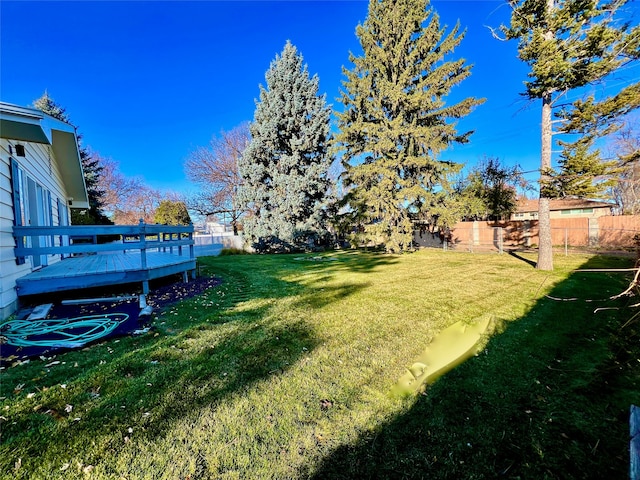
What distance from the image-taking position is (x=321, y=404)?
212 centimetres

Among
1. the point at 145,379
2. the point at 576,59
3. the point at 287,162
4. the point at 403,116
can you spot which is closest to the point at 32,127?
the point at 145,379

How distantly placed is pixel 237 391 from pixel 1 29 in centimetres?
740

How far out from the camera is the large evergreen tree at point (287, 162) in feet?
51.4

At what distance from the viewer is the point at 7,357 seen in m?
2.75

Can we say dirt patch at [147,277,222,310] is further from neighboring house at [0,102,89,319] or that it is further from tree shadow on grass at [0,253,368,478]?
neighboring house at [0,102,89,319]

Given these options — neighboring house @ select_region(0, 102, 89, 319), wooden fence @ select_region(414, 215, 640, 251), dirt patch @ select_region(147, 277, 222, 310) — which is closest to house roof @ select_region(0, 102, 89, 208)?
neighboring house @ select_region(0, 102, 89, 319)

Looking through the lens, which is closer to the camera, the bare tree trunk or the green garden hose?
the green garden hose

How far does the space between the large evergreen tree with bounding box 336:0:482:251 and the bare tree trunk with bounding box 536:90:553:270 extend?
4402mm

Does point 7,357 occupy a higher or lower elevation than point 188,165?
lower

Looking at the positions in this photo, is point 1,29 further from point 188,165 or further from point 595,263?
point 188,165

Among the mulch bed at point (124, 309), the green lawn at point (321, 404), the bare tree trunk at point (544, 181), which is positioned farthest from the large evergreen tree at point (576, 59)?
the mulch bed at point (124, 309)

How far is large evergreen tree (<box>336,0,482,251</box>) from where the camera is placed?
41.1 ft

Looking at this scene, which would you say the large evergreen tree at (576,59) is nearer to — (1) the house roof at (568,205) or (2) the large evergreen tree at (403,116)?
(2) the large evergreen tree at (403,116)

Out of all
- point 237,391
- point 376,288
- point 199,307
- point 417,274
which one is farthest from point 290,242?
point 237,391
